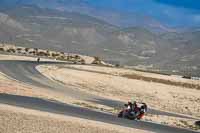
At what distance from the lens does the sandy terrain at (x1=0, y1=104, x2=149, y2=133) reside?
31.5m

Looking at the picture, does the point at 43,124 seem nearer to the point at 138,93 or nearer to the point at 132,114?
the point at 132,114

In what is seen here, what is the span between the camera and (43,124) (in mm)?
33625

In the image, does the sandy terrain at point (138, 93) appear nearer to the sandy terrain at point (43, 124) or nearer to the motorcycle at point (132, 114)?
the motorcycle at point (132, 114)

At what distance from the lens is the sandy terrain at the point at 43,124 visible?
31.5 metres

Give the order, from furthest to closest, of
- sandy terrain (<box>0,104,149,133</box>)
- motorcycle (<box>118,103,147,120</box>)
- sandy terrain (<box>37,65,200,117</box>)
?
sandy terrain (<box>37,65,200,117</box>) < motorcycle (<box>118,103,147,120</box>) < sandy terrain (<box>0,104,149,133</box>)

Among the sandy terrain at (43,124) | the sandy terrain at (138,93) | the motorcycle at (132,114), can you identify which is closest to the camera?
the sandy terrain at (43,124)

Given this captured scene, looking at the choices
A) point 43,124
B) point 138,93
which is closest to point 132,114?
point 43,124

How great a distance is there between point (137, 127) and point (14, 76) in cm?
4584

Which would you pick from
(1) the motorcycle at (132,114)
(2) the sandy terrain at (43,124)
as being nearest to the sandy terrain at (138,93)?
(1) the motorcycle at (132,114)

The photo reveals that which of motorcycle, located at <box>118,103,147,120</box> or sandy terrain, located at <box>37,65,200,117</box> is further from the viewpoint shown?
sandy terrain, located at <box>37,65,200,117</box>

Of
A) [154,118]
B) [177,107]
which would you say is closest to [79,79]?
[177,107]

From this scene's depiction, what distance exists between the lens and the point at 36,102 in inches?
1794

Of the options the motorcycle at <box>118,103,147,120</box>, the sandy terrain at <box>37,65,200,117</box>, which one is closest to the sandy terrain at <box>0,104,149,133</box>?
the motorcycle at <box>118,103,147,120</box>

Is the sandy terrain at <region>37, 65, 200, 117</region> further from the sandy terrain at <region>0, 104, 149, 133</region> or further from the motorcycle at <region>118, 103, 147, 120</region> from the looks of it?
the sandy terrain at <region>0, 104, 149, 133</region>
